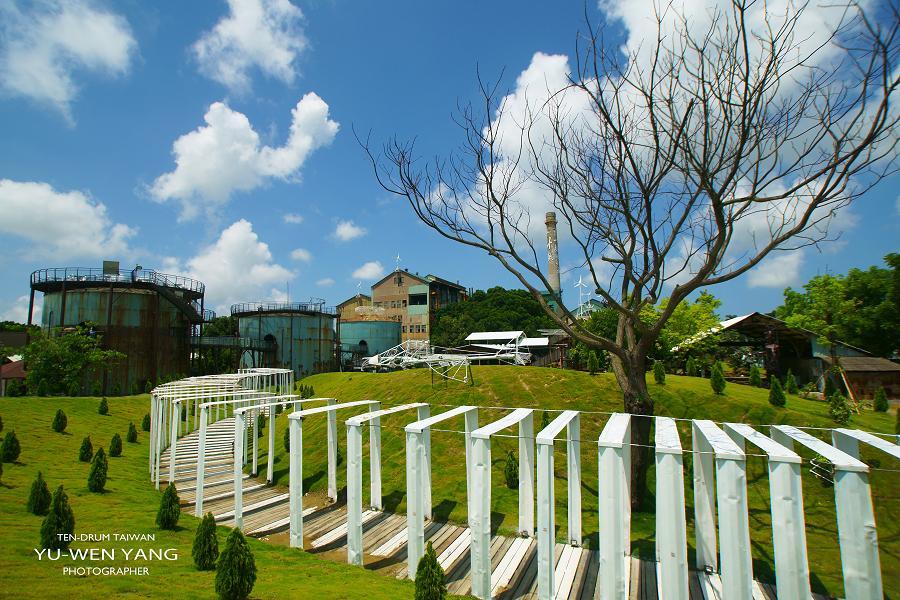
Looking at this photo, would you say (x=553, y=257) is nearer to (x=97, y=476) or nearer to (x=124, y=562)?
(x=97, y=476)

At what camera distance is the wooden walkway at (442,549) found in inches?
367

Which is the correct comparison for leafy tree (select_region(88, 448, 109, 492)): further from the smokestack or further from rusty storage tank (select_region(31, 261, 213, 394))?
the smokestack

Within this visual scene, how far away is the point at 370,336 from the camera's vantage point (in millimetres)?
66875

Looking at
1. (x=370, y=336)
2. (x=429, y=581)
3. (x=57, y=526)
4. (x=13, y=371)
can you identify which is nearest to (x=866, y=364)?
(x=429, y=581)

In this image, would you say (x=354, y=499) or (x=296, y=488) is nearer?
(x=354, y=499)

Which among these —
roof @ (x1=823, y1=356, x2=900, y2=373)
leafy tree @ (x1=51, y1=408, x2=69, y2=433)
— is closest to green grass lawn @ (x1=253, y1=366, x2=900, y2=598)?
leafy tree @ (x1=51, y1=408, x2=69, y2=433)

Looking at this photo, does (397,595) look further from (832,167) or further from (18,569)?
(832,167)

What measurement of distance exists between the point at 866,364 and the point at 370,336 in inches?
2068

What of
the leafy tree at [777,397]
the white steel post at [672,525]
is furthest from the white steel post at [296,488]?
the leafy tree at [777,397]

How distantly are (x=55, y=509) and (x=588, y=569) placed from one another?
10616 millimetres

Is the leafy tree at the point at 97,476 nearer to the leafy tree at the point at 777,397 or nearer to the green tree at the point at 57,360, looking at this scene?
the green tree at the point at 57,360

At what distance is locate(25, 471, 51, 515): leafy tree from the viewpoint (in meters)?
11.6

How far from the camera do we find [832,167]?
32.9ft

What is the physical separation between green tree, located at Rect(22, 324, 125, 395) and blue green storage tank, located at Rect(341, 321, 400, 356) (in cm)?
3504
